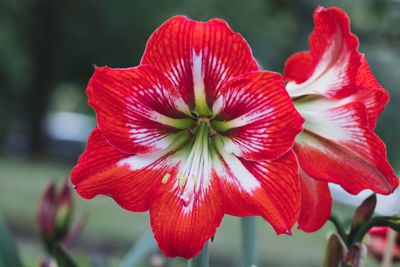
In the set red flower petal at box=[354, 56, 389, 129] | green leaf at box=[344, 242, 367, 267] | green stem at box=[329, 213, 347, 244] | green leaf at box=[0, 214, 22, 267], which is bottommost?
green leaf at box=[0, 214, 22, 267]

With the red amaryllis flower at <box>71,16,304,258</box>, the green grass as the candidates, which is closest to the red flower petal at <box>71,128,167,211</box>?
the red amaryllis flower at <box>71,16,304,258</box>

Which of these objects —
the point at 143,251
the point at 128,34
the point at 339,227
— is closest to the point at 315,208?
the point at 339,227

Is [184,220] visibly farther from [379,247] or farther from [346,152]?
[379,247]

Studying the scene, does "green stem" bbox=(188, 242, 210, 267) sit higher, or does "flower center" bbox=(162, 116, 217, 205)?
"flower center" bbox=(162, 116, 217, 205)

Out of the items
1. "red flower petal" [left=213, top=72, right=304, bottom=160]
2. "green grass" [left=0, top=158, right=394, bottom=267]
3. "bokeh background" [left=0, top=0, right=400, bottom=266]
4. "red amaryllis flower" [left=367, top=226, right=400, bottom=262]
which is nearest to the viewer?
"red flower petal" [left=213, top=72, right=304, bottom=160]

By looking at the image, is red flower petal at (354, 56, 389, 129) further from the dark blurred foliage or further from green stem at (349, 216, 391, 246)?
the dark blurred foliage

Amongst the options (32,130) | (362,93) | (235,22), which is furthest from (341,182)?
(32,130)
